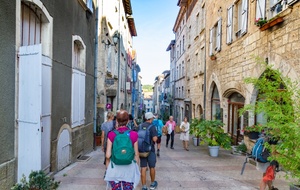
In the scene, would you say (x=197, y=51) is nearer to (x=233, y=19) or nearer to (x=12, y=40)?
(x=233, y=19)

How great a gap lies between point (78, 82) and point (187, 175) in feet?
13.2

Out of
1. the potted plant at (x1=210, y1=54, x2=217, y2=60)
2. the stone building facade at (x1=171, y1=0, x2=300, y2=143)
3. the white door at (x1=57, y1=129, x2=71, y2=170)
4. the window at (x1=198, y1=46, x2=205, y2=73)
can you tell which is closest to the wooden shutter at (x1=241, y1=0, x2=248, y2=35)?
the stone building facade at (x1=171, y1=0, x2=300, y2=143)

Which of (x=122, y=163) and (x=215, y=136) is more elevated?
(x=122, y=163)

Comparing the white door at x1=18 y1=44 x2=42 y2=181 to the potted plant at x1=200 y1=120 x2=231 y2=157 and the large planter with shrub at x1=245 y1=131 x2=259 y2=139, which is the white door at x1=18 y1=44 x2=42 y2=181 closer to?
the potted plant at x1=200 y1=120 x2=231 y2=157

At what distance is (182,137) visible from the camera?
390 inches

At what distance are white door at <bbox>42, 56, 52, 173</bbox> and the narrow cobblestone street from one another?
55 centimetres

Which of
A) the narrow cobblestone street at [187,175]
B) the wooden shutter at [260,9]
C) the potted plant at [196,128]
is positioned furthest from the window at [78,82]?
the wooden shutter at [260,9]

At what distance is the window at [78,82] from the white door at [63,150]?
65 centimetres

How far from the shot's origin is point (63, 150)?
6176 millimetres

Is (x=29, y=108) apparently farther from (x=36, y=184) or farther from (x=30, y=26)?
(x=30, y=26)

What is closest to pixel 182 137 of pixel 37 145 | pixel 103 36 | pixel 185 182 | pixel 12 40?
pixel 185 182

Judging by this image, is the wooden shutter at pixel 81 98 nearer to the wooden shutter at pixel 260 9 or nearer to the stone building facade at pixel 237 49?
the stone building facade at pixel 237 49

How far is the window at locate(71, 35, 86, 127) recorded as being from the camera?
22.9ft

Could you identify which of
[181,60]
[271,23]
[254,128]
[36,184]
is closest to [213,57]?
[271,23]
